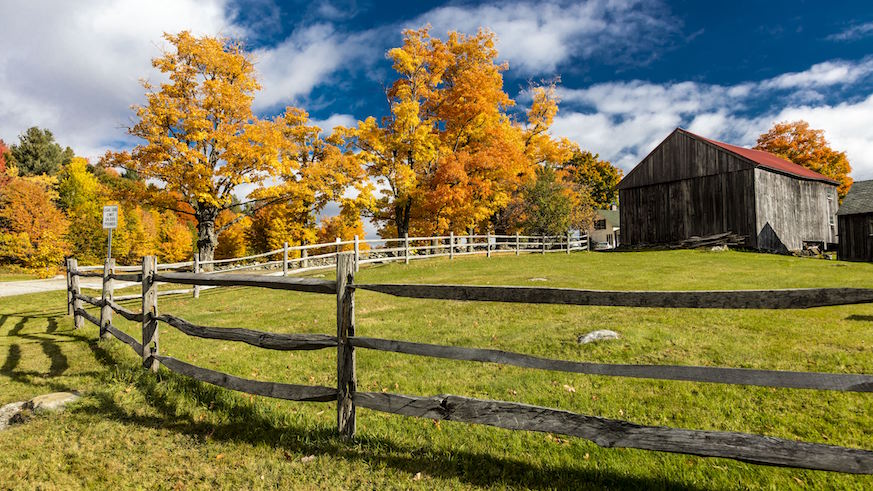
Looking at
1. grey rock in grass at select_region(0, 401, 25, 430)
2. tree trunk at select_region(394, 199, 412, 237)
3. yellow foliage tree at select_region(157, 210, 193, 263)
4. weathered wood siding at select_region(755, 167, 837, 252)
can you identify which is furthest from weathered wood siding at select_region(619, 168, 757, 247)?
yellow foliage tree at select_region(157, 210, 193, 263)

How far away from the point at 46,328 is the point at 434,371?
1104cm

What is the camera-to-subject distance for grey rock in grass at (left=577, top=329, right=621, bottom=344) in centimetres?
723

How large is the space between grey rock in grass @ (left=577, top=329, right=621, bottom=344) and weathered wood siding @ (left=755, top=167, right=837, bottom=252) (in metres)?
26.6

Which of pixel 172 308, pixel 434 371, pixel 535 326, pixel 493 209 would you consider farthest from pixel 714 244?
pixel 172 308

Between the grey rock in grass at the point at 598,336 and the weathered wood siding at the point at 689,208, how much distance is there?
26.4 metres

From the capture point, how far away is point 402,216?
1262 inches

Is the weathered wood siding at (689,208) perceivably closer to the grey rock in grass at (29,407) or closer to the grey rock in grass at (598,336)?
the grey rock in grass at (598,336)

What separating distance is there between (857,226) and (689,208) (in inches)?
364

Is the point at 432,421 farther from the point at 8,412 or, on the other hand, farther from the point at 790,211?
the point at 790,211

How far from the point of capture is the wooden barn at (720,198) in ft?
91.7

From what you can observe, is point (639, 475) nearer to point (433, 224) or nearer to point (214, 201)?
point (214, 201)

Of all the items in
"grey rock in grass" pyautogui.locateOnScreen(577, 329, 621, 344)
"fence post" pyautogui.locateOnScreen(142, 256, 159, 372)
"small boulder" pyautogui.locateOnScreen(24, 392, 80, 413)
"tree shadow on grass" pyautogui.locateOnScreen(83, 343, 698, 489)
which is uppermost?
"fence post" pyautogui.locateOnScreen(142, 256, 159, 372)

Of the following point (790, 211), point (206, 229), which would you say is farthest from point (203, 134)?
point (790, 211)

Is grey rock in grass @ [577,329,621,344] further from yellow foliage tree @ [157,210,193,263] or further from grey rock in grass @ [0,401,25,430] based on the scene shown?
yellow foliage tree @ [157,210,193,263]
